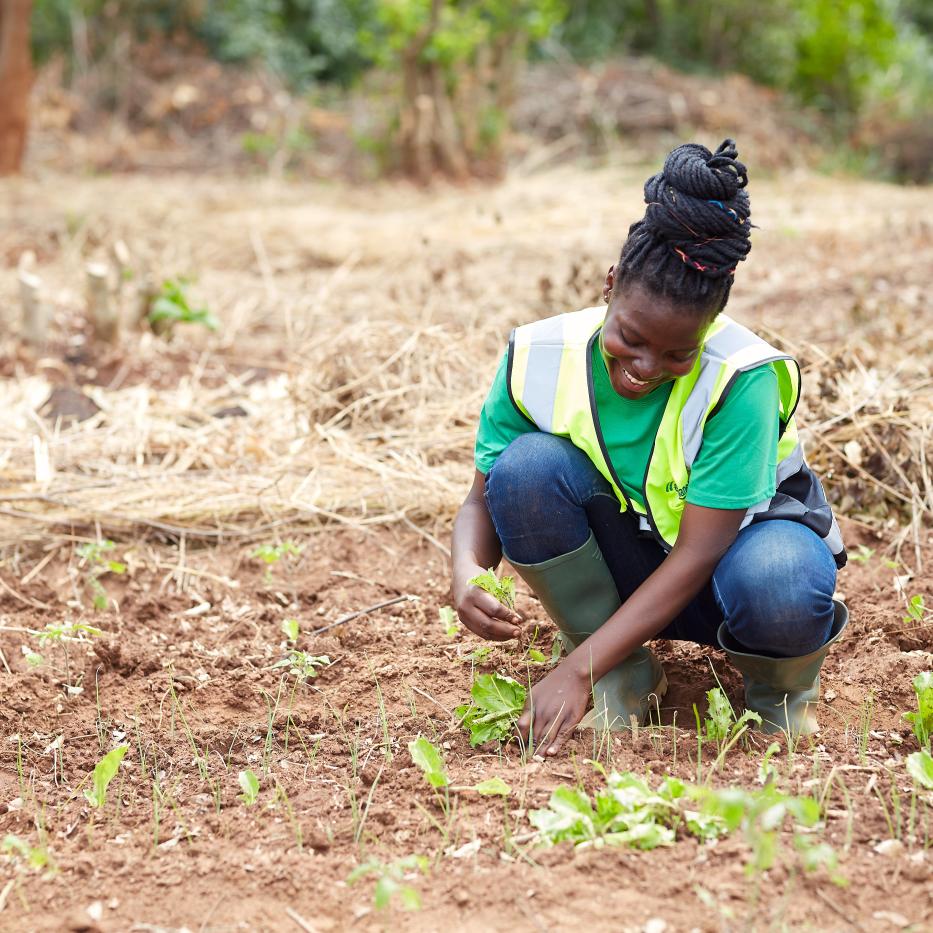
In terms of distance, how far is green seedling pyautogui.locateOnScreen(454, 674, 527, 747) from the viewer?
2322 mm

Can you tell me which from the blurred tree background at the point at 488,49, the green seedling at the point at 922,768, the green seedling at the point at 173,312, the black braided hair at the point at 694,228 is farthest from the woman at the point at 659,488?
the blurred tree background at the point at 488,49

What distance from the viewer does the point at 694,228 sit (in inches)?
76.2

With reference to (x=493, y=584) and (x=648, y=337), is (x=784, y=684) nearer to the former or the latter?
(x=493, y=584)

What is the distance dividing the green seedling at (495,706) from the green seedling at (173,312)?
127 inches

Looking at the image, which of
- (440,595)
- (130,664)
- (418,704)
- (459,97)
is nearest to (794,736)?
(418,704)

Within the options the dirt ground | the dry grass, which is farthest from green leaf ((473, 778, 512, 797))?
the dry grass

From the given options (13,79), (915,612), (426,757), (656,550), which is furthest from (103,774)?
(13,79)

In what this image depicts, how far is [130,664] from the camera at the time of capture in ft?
9.25

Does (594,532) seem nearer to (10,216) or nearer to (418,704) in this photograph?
(418,704)

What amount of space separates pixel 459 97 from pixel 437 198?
38.5 inches

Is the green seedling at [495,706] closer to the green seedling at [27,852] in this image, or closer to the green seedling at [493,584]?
the green seedling at [493,584]

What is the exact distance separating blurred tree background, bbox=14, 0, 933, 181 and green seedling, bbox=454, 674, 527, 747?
6748 millimetres

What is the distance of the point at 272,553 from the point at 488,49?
21.6 feet

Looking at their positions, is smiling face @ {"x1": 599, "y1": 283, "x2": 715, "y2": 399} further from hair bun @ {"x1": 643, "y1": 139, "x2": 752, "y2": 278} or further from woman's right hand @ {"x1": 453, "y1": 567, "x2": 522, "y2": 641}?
woman's right hand @ {"x1": 453, "y1": 567, "x2": 522, "y2": 641}
